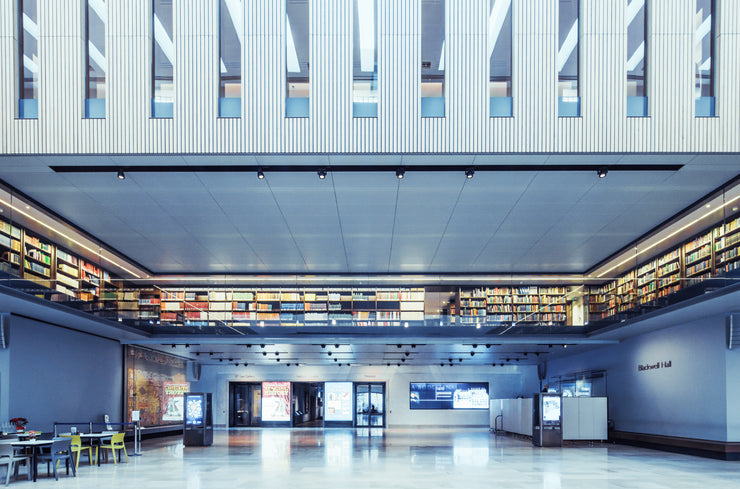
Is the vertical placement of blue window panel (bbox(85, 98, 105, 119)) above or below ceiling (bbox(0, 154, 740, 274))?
above

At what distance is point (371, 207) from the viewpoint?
1466cm

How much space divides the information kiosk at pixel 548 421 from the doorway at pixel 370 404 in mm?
11812

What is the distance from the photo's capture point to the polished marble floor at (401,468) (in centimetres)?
1057

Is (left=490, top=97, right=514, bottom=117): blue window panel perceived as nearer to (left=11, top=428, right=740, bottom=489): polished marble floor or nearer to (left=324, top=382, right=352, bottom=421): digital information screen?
(left=11, top=428, right=740, bottom=489): polished marble floor

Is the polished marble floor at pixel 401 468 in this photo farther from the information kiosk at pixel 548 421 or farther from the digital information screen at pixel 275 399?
the digital information screen at pixel 275 399

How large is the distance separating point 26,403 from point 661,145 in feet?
44.4

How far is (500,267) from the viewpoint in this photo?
69.7ft

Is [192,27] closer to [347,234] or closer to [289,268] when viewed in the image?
[347,234]

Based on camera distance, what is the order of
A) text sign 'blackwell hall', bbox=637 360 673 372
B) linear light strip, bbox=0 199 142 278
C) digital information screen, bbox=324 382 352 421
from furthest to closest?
1. digital information screen, bbox=324 382 352 421
2. text sign 'blackwell hall', bbox=637 360 673 372
3. linear light strip, bbox=0 199 142 278

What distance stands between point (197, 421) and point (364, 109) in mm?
10597

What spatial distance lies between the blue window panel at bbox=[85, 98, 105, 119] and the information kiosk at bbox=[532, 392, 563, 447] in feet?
42.1

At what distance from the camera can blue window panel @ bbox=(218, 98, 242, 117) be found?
478 inches

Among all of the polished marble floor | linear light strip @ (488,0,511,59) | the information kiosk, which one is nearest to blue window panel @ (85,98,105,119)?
the polished marble floor

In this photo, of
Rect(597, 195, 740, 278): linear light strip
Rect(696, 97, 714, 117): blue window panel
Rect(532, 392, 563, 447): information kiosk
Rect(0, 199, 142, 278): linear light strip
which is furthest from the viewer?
Rect(532, 392, 563, 447): information kiosk
